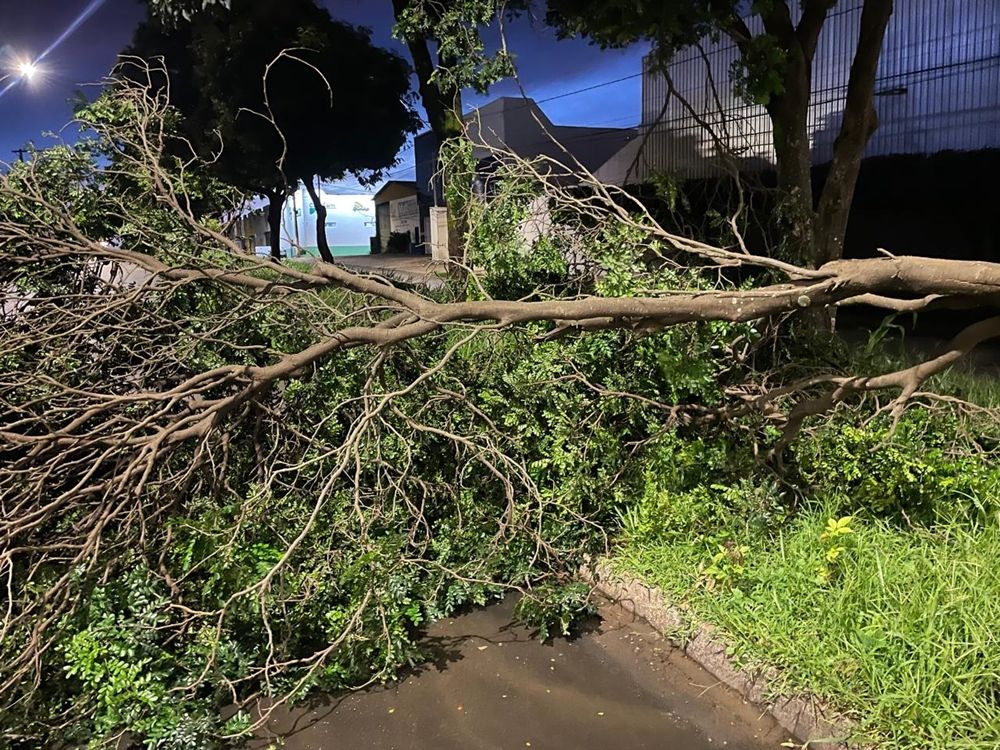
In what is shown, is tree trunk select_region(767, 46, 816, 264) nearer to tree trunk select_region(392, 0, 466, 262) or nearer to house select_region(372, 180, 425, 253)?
tree trunk select_region(392, 0, 466, 262)

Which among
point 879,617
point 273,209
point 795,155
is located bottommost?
point 879,617

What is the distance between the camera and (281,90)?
36.4ft

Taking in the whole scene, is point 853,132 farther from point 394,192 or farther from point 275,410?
point 394,192

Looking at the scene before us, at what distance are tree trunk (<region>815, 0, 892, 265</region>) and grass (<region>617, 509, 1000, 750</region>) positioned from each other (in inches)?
116

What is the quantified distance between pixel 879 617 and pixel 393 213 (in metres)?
23.8

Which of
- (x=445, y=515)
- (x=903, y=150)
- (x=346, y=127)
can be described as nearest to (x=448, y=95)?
(x=346, y=127)

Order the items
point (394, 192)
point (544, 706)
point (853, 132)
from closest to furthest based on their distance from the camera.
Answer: point (544, 706)
point (853, 132)
point (394, 192)

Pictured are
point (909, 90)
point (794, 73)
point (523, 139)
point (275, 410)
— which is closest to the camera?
point (275, 410)

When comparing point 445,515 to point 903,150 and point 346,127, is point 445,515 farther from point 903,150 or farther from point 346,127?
point 346,127

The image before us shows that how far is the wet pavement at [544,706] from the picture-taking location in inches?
119

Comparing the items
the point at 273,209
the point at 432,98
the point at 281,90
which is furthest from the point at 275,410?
the point at 281,90

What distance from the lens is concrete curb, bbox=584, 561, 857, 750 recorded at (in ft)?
9.19

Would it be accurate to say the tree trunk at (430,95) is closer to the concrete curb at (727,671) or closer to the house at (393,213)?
the concrete curb at (727,671)

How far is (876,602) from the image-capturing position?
10.1ft
